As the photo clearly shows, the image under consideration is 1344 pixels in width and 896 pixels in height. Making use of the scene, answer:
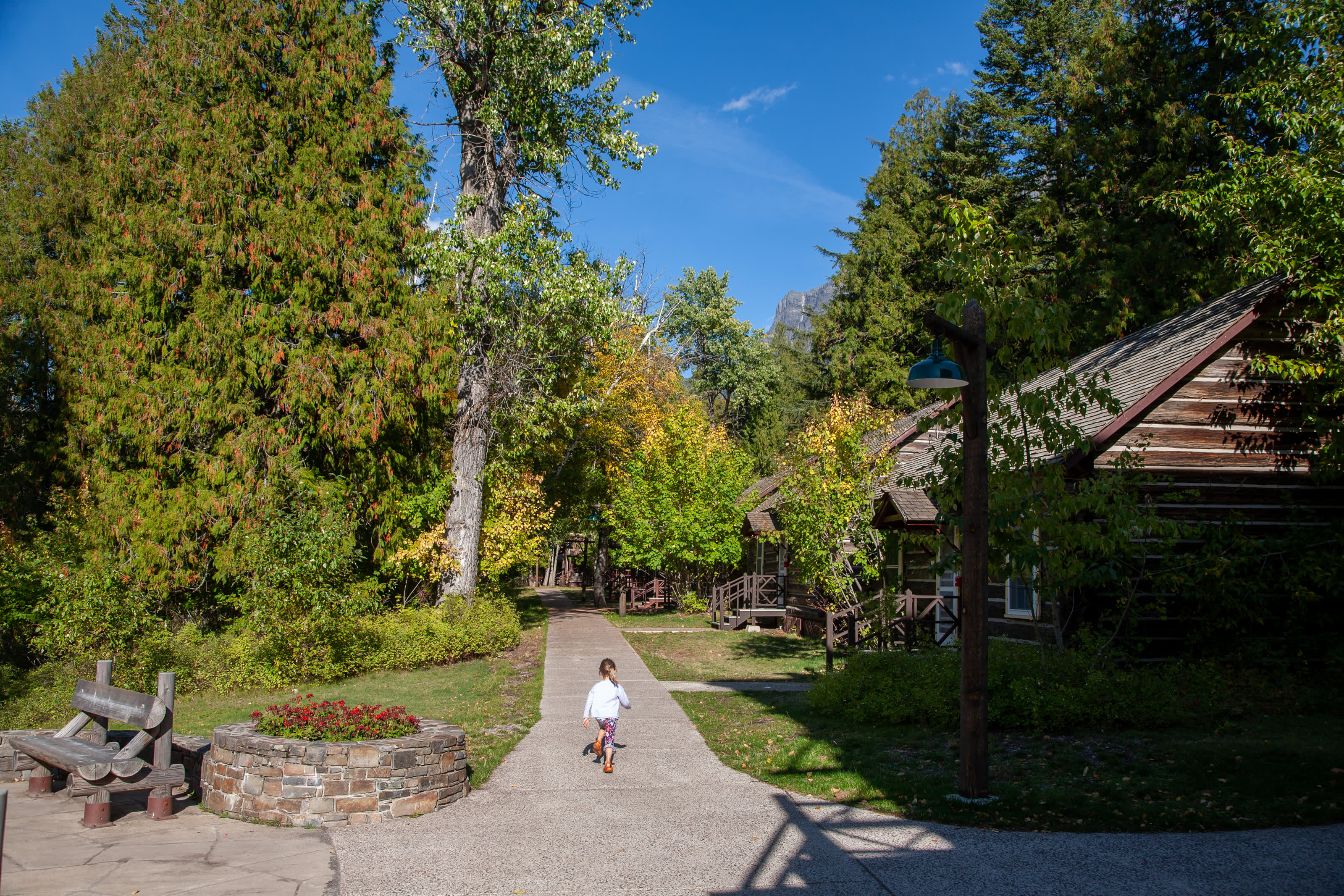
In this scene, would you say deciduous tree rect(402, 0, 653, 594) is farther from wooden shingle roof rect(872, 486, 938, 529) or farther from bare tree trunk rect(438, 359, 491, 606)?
wooden shingle roof rect(872, 486, 938, 529)

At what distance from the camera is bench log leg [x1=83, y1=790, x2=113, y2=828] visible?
6.75m

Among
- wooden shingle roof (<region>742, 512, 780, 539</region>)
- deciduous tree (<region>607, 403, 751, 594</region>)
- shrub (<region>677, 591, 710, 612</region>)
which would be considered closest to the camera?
wooden shingle roof (<region>742, 512, 780, 539</region>)

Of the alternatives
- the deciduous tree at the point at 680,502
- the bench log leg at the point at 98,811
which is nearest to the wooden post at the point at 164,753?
the bench log leg at the point at 98,811

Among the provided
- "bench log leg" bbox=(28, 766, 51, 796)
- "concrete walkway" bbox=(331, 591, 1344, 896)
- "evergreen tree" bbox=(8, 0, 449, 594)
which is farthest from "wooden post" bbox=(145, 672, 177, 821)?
"evergreen tree" bbox=(8, 0, 449, 594)

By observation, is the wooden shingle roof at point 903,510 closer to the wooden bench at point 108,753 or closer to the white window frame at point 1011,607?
the white window frame at point 1011,607

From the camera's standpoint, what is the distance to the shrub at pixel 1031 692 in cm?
928

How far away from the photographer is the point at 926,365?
6.80 metres

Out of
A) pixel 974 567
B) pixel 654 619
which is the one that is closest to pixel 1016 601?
pixel 974 567

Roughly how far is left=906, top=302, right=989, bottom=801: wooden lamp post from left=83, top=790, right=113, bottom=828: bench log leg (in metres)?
7.49

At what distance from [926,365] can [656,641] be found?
51.6 ft

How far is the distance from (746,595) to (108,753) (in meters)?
21.0

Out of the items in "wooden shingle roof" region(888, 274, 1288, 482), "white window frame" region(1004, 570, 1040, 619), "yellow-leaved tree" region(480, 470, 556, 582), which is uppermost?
"wooden shingle roof" region(888, 274, 1288, 482)

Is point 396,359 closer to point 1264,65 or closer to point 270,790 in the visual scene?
point 270,790

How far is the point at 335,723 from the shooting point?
731cm
